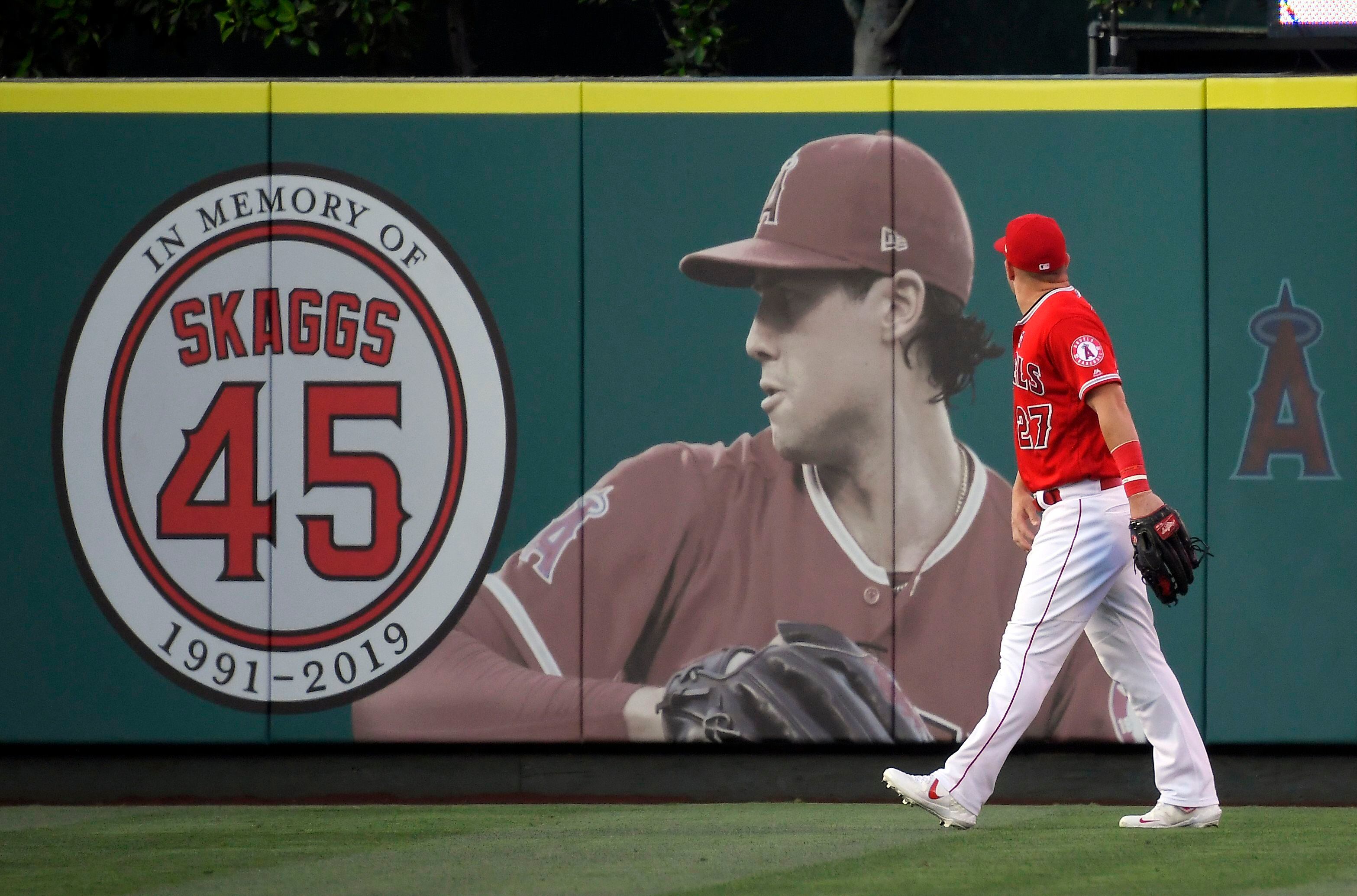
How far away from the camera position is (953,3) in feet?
32.6

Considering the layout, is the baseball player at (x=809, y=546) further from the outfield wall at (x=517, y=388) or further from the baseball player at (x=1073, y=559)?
the baseball player at (x=1073, y=559)

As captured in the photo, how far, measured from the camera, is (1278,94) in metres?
6.93

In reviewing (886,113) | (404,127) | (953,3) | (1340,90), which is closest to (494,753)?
(404,127)

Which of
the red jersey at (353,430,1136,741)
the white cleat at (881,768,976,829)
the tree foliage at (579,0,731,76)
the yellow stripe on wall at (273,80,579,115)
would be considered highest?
the tree foliage at (579,0,731,76)

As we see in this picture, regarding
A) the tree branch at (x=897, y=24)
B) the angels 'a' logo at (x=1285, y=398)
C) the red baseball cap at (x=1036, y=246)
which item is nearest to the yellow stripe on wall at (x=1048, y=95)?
the angels 'a' logo at (x=1285, y=398)

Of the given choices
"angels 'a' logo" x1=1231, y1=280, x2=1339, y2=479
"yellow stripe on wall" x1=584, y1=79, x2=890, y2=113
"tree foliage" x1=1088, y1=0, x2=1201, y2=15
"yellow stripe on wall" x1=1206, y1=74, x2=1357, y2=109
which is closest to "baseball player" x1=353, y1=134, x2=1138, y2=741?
"yellow stripe on wall" x1=584, y1=79, x2=890, y2=113

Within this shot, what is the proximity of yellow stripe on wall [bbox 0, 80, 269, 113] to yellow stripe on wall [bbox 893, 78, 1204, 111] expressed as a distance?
274 centimetres

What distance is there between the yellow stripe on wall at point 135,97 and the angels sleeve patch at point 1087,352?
3.80 metres

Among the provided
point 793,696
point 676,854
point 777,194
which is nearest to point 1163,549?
point 676,854

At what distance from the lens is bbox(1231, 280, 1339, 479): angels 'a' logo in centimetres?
689

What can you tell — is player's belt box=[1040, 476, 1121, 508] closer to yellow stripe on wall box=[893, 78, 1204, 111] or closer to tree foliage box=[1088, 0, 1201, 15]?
yellow stripe on wall box=[893, 78, 1204, 111]

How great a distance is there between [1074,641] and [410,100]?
372cm

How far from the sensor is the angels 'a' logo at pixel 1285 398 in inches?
271

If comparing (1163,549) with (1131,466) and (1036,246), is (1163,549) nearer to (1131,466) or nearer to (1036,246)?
(1131,466)
